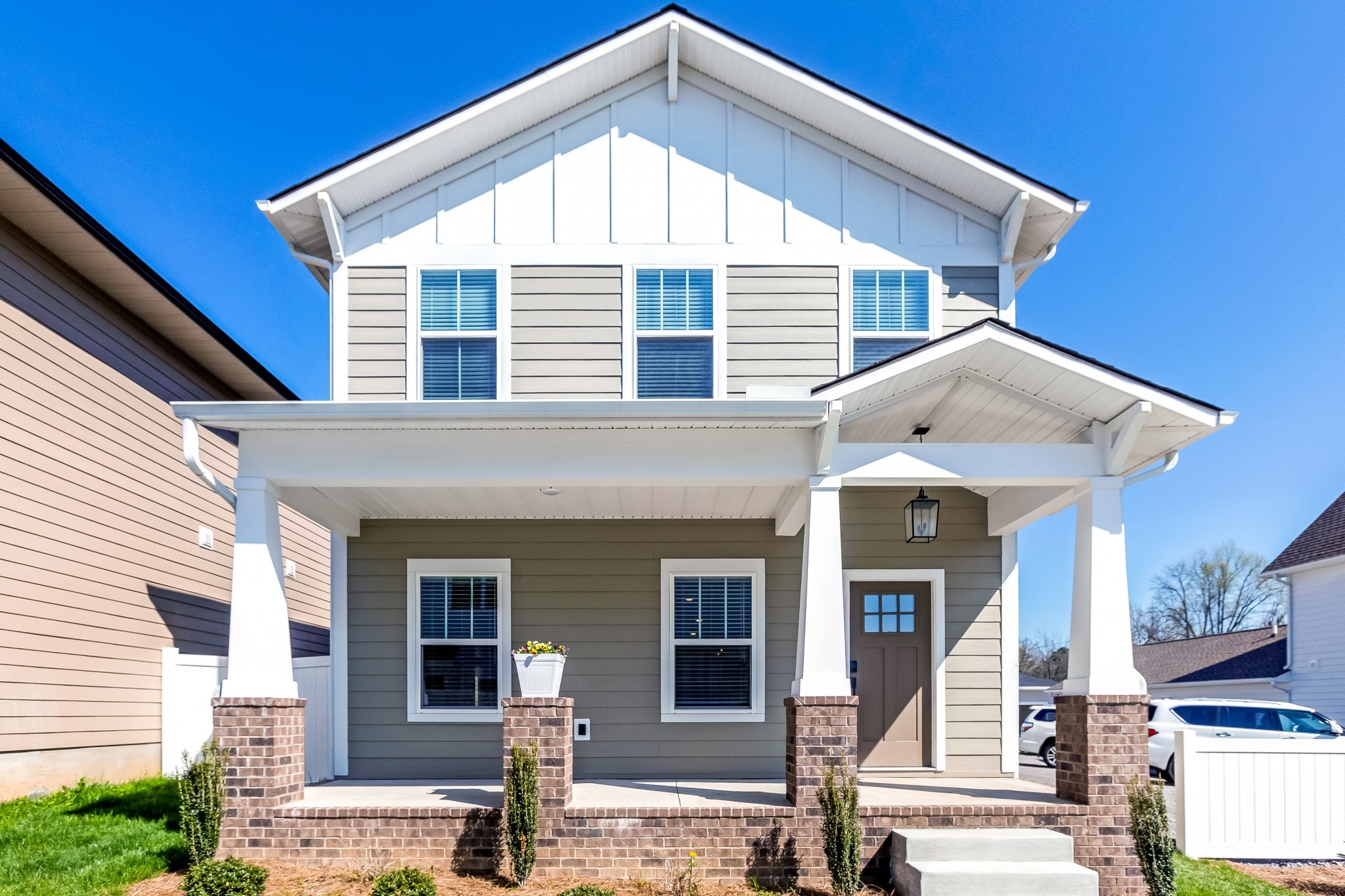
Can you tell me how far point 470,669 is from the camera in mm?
9344

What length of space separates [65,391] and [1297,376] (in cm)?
4768

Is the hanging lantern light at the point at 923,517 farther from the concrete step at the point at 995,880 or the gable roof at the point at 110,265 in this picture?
the gable roof at the point at 110,265

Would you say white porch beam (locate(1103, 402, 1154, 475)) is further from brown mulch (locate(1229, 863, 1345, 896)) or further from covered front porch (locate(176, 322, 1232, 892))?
brown mulch (locate(1229, 863, 1345, 896))

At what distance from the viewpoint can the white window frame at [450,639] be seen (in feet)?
30.2

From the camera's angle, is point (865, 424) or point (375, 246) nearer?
point (865, 424)

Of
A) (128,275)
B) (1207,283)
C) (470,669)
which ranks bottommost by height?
(470,669)

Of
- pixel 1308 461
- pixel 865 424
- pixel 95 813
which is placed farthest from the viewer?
pixel 1308 461

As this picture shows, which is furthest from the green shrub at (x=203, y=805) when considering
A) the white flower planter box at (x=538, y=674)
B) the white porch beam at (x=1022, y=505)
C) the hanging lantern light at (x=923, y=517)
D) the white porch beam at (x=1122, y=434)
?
the white porch beam at (x=1122, y=434)

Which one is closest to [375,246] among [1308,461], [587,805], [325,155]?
[325,155]

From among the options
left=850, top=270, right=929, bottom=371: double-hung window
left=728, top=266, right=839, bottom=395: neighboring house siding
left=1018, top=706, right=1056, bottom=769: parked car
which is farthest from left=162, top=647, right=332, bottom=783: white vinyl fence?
left=1018, top=706, right=1056, bottom=769: parked car

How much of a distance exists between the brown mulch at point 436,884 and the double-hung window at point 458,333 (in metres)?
4.05

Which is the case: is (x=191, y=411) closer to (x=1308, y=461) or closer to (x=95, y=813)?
(x=95, y=813)

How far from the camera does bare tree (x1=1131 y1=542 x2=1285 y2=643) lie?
3988cm

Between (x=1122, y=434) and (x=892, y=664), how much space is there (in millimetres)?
3364
